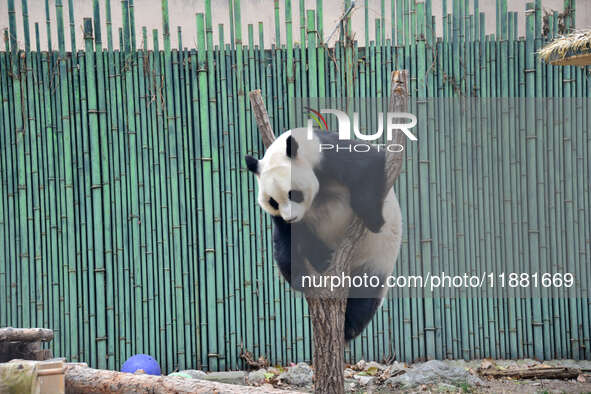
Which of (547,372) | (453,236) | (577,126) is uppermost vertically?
(577,126)

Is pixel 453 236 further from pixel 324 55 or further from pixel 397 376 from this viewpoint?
pixel 324 55

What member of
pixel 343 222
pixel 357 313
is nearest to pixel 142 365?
pixel 357 313

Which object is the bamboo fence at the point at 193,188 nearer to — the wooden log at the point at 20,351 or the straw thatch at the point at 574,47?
the straw thatch at the point at 574,47

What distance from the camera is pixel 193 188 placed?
463 cm

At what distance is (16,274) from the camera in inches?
181

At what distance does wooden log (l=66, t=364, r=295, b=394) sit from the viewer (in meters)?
2.79

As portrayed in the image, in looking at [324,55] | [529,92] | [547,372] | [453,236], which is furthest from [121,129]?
[547,372]

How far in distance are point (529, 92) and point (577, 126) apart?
114 cm

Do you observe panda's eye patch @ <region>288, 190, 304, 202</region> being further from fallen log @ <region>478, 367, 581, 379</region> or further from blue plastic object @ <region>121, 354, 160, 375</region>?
fallen log @ <region>478, 367, 581, 379</region>

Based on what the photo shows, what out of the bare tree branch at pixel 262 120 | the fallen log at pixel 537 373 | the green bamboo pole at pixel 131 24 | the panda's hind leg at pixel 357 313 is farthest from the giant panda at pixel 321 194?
the green bamboo pole at pixel 131 24

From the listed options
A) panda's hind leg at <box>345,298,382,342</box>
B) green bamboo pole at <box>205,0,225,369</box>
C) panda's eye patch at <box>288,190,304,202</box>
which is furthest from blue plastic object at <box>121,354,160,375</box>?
panda's eye patch at <box>288,190,304,202</box>

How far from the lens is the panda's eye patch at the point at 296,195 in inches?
98.6

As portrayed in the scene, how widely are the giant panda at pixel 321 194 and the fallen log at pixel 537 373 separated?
6.91 ft

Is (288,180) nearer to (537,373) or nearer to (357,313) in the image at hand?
(357,313)
